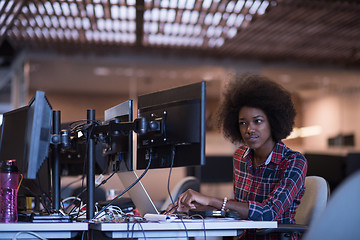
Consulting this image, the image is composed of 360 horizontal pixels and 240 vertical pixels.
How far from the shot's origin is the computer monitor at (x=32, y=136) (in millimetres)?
2016

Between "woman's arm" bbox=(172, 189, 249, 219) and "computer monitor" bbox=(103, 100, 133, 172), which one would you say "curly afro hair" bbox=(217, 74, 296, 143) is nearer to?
"woman's arm" bbox=(172, 189, 249, 219)

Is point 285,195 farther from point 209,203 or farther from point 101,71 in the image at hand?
point 101,71

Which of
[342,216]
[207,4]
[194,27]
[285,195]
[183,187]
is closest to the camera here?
[342,216]

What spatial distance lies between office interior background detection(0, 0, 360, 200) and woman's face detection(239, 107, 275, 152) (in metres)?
2.24

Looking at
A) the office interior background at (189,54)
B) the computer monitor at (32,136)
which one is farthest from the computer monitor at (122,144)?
the office interior background at (189,54)

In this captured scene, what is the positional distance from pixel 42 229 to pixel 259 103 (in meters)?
1.55

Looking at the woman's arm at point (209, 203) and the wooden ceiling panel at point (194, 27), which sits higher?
the wooden ceiling panel at point (194, 27)

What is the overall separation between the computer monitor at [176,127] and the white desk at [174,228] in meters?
0.26

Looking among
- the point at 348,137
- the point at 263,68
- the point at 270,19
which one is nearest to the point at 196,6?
the point at 270,19

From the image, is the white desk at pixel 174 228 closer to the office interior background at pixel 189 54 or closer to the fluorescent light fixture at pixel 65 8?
the office interior background at pixel 189 54

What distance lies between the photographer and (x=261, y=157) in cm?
293

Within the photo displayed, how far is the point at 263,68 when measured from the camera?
384 inches

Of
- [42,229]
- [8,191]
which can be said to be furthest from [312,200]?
[8,191]

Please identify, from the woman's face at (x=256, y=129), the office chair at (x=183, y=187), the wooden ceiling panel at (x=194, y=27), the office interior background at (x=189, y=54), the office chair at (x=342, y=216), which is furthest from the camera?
the office interior background at (x=189, y=54)
